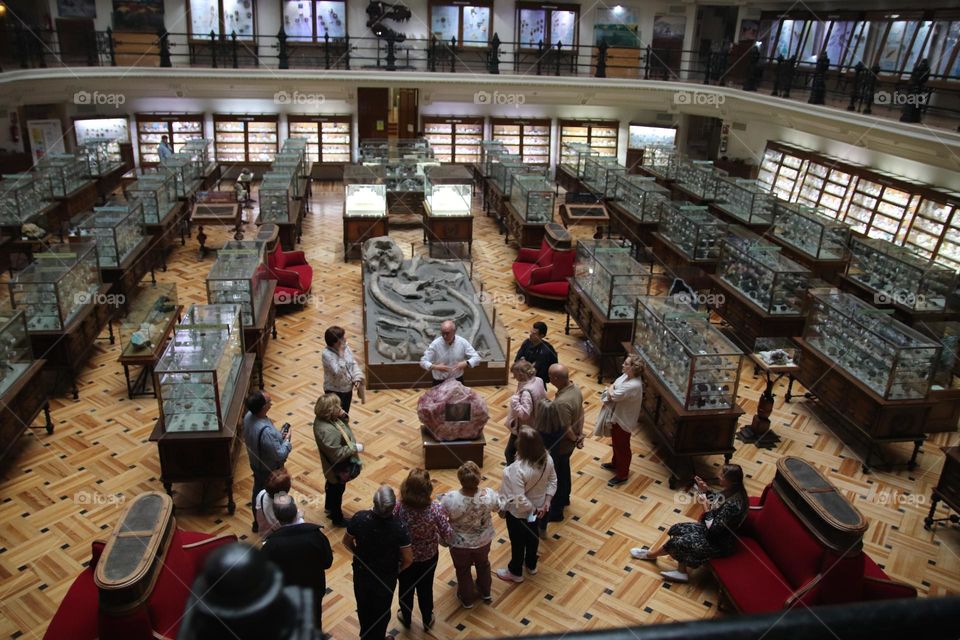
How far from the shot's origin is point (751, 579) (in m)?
5.90

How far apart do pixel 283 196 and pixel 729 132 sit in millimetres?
13032

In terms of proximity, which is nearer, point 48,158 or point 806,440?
point 806,440

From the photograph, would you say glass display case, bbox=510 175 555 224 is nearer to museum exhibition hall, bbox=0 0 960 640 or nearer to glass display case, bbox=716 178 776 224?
museum exhibition hall, bbox=0 0 960 640

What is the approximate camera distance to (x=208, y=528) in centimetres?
695

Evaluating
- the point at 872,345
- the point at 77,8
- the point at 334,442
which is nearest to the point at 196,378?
the point at 334,442

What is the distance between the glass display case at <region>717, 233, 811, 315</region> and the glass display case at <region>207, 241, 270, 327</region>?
6859 millimetres

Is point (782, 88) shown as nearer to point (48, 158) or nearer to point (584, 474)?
point (584, 474)

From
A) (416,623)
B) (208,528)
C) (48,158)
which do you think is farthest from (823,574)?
(48,158)

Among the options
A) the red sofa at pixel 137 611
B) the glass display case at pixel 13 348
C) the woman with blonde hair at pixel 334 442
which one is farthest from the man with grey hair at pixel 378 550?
the glass display case at pixel 13 348

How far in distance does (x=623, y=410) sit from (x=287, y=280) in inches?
260

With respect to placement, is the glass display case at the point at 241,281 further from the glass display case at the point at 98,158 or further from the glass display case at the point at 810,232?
the glass display case at the point at 810,232

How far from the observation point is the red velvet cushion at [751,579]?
18.5 feet

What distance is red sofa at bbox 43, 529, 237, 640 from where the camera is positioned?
4.64 meters

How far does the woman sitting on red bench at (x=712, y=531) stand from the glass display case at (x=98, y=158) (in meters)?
15.4
